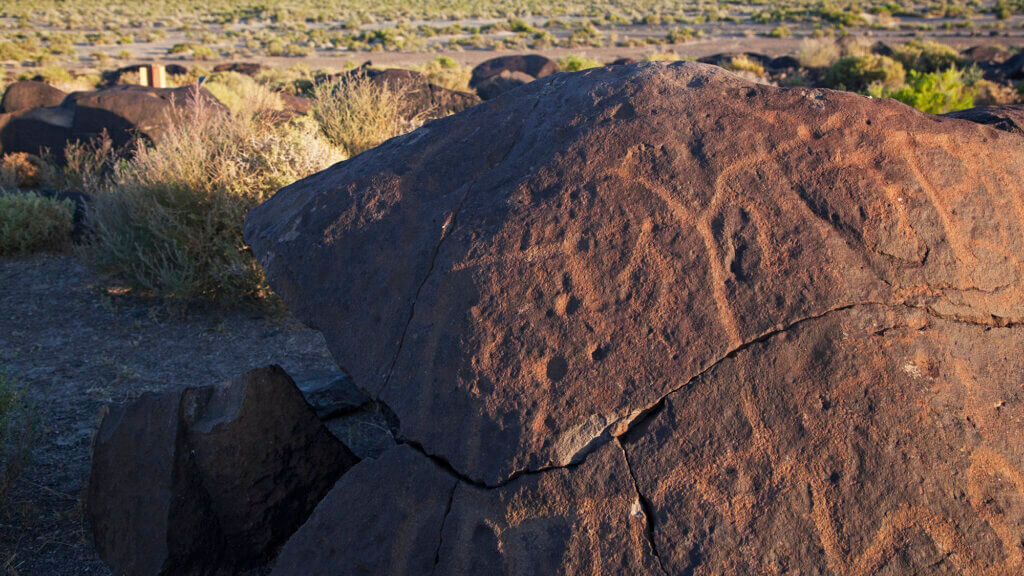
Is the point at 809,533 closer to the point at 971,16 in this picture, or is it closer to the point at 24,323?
the point at 24,323

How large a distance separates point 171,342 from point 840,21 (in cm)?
3535

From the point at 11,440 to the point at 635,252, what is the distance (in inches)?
130

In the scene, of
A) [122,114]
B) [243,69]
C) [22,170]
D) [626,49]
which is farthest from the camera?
[626,49]

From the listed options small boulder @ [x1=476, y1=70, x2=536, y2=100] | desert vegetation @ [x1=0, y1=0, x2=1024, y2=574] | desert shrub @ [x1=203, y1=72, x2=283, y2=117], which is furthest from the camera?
small boulder @ [x1=476, y1=70, x2=536, y2=100]

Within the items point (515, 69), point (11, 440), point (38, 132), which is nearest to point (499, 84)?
point (515, 69)

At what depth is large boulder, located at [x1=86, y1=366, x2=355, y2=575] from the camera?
108 inches

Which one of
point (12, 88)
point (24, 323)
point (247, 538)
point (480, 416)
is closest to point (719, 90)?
point (480, 416)

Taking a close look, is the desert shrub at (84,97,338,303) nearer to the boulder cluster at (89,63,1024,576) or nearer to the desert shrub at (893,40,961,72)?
the boulder cluster at (89,63,1024,576)

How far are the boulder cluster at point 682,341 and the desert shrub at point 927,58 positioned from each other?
1711 centimetres

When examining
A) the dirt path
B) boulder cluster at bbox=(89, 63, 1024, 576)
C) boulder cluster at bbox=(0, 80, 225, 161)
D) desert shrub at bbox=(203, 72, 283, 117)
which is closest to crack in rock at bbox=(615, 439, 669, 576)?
boulder cluster at bbox=(89, 63, 1024, 576)

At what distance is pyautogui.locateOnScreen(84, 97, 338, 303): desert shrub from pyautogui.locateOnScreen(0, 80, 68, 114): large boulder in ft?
23.5

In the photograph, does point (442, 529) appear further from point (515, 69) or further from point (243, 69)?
point (243, 69)

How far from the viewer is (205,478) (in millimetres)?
2811

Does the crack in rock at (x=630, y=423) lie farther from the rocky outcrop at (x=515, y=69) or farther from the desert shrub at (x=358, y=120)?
the rocky outcrop at (x=515, y=69)
